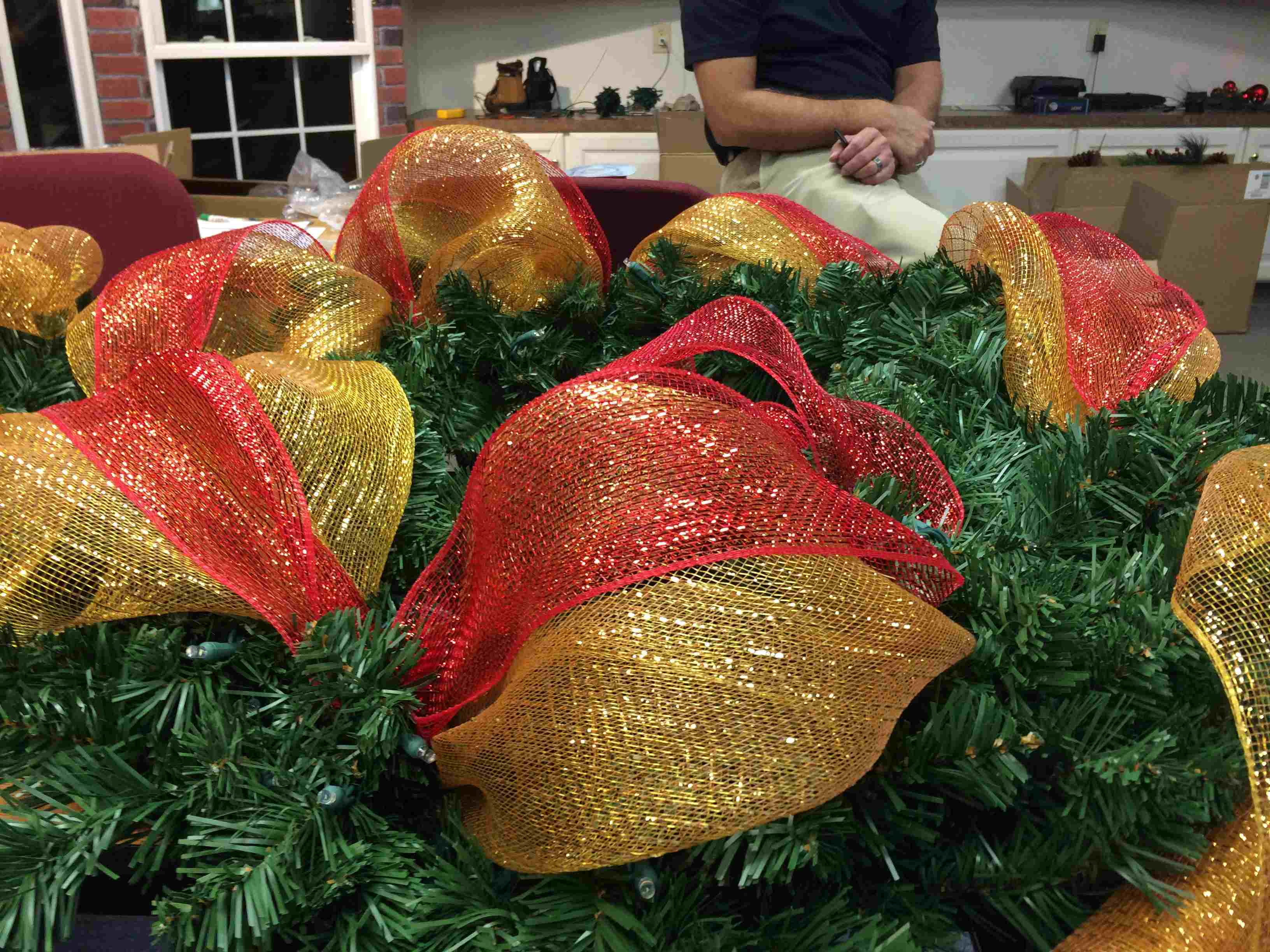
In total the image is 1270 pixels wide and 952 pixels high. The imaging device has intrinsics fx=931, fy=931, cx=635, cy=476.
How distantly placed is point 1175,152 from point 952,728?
11.3ft

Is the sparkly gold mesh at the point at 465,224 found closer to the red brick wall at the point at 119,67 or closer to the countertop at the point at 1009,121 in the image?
the countertop at the point at 1009,121

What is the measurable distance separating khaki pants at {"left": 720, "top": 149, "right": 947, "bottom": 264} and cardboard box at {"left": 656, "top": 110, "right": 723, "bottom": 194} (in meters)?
1.43

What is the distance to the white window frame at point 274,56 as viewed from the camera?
298 centimetres

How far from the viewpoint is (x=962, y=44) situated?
147 inches

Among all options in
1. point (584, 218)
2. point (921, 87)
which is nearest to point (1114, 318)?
point (584, 218)

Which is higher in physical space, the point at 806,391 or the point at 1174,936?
the point at 806,391

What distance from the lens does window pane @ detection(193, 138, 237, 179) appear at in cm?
319

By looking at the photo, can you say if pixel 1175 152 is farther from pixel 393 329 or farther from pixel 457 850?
pixel 457 850

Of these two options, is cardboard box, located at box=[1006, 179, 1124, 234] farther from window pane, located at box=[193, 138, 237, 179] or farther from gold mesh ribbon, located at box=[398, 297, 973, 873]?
window pane, located at box=[193, 138, 237, 179]

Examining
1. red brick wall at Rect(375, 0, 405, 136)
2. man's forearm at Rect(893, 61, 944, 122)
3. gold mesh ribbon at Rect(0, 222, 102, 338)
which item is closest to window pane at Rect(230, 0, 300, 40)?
red brick wall at Rect(375, 0, 405, 136)

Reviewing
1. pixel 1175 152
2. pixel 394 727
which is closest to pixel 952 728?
pixel 394 727

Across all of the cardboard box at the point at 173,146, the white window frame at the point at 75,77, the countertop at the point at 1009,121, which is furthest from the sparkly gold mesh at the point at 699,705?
the countertop at the point at 1009,121

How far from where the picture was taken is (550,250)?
532 mm

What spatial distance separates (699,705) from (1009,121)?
11.9ft
